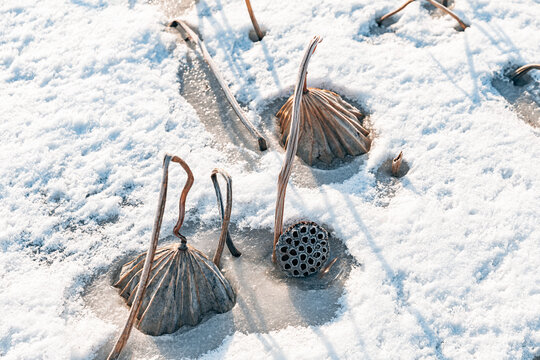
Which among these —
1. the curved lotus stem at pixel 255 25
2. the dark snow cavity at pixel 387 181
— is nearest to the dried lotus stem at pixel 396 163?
the dark snow cavity at pixel 387 181

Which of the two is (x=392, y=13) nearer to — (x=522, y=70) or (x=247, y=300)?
(x=522, y=70)

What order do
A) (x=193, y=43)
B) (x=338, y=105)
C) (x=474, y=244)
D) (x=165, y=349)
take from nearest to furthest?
(x=165, y=349), (x=474, y=244), (x=338, y=105), (x=193, y=43)

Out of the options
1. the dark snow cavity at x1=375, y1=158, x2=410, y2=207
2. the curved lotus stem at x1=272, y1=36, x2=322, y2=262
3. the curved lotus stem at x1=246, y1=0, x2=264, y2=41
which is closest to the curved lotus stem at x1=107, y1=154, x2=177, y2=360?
the curved lotus stem at x1=272, y1=36, x2=322, y2=262

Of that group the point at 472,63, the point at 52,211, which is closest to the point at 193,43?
the point at 52,211

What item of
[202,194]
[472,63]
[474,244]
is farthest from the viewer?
[472,63]

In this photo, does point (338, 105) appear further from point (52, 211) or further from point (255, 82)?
point (52, 211)

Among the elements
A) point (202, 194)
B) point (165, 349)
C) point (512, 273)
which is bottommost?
point (512, 273)
